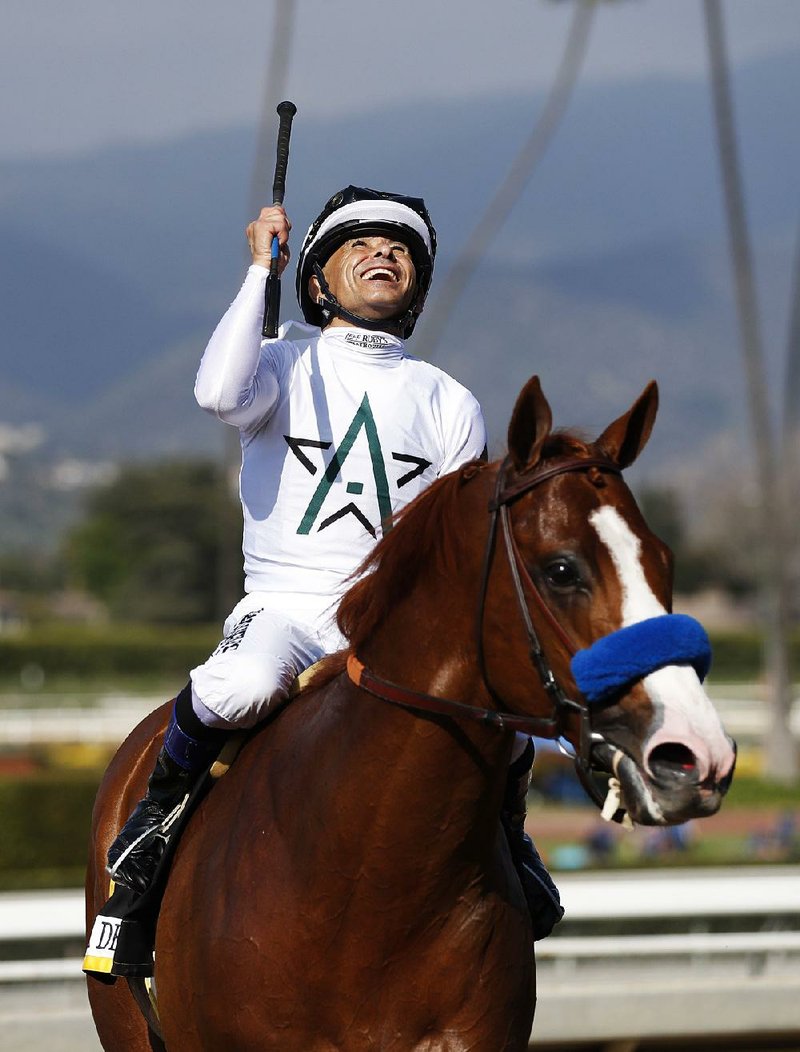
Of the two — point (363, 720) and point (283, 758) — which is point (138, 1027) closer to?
point (283, 758)

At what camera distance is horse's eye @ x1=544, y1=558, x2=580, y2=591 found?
2.78m

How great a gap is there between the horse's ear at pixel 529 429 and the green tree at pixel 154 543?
7073 centimetres

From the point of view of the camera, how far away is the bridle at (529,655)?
2764 mm

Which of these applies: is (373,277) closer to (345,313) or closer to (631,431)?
(345,313)

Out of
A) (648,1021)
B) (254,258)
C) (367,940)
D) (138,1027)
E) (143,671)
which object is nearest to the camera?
(367,940)

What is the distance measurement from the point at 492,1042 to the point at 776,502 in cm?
2842

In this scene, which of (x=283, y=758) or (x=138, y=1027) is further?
(x=138, y=1027)

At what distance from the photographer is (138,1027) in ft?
13.8

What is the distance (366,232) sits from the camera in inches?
163

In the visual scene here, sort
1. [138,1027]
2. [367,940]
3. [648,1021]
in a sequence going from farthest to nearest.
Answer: [648,1021] < [138,1027] < [367,940]

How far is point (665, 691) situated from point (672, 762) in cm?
11

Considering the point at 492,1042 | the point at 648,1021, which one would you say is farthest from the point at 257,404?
the point at 648,1021

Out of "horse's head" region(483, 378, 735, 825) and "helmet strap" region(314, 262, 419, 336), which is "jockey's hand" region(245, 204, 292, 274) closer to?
"helmet strap" region(314, 262, 419, 336)

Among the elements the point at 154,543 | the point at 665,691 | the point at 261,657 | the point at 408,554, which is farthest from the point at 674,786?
the point at 154,543
